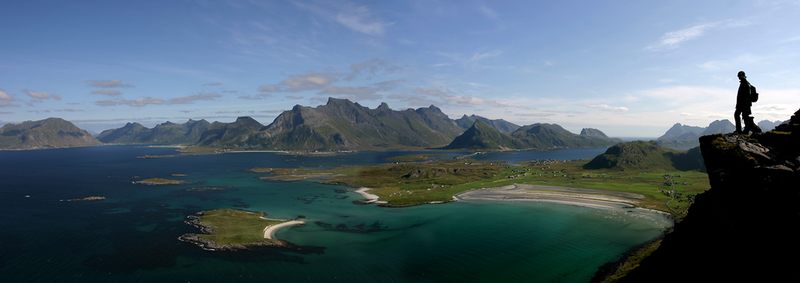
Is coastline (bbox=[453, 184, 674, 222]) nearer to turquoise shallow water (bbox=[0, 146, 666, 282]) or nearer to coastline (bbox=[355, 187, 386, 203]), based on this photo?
turquoise shallow water (bbox=[0, 146, 666, 282])

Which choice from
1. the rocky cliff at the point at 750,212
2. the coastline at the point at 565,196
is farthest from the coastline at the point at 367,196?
the rocky cliff at the point at 750,212

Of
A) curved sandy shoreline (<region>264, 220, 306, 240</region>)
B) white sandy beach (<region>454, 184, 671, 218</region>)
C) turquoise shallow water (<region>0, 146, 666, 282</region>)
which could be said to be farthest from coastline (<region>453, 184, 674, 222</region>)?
curved sandy shoreline (<region>264, 220, 306, 240</region>)

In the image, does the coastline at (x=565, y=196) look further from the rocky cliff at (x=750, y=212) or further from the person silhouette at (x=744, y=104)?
the person silhouette at (x=744, y=104)

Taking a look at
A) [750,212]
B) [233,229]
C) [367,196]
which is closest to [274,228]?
[233,229]

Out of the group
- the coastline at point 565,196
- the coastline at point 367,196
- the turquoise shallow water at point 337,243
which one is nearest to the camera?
the turquoise shallow water at point 337,243

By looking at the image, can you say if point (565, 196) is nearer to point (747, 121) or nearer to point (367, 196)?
point (367, 196)

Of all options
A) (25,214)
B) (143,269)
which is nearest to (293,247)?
(143,269)
